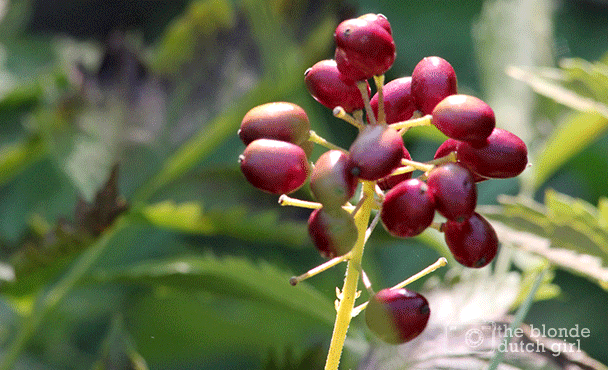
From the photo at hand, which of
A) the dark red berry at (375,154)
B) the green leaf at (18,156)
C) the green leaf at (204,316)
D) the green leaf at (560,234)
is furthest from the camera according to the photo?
the green leaf at (18,156)

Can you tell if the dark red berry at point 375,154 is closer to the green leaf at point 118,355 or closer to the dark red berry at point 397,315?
the dark red berry at point 397,315

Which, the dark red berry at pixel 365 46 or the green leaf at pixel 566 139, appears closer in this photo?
the dark red berry at pixel 365 46

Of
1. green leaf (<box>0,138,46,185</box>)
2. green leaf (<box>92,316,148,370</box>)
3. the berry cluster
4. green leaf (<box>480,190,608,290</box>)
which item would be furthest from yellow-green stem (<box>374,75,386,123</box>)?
green leaf (<box>0,138,46,185</box>)

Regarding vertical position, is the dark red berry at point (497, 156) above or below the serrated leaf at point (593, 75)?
above

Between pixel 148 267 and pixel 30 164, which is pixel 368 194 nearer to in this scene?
pixel 148 267

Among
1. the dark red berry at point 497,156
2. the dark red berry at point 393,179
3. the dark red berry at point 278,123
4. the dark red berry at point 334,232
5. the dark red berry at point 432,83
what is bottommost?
the dark red berry at point 393,179

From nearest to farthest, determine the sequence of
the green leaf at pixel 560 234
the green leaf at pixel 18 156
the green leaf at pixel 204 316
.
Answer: the green leaf at pixel 560 234 < the green leaf at pixel 204 316 < the green leaf at pixel 18 156

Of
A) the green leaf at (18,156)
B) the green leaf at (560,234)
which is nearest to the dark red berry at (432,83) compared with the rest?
the green leaf at (560,234)
